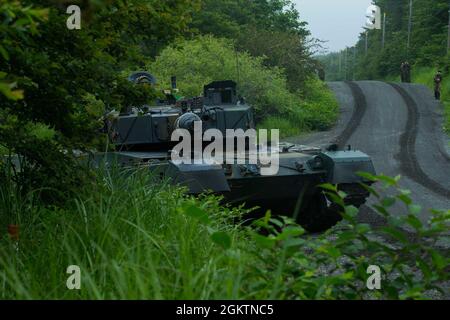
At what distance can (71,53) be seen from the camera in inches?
204

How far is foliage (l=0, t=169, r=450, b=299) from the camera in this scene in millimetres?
3529

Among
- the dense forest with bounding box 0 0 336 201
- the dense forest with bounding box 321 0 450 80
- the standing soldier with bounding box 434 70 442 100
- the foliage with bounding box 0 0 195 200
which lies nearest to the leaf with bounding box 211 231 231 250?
the dense forest with bounding box 0 0 336 201

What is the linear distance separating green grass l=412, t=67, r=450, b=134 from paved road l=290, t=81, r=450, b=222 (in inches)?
12.0

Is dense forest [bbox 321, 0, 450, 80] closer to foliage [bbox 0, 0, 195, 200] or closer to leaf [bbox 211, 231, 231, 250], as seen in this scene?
foliage [bbox 0, 0, 195, 200]

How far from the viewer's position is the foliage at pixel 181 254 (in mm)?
3529

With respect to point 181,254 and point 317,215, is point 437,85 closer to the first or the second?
point 317,215

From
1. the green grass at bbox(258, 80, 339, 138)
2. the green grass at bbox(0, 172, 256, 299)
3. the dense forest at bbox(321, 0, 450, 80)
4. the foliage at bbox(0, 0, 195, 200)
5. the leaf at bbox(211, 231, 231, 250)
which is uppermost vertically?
the dense forest at bbox(321, 0, 450, 80)

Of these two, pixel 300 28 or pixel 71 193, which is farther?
pixel 300 28

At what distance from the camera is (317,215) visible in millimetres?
10602

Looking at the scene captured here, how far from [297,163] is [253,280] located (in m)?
6.27

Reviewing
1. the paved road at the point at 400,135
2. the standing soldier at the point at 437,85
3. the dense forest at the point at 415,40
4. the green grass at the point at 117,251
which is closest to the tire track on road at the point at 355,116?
the paved road at the point at 400,135

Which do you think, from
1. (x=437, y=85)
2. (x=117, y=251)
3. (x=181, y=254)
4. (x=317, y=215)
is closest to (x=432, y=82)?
(x=437, y=85)
